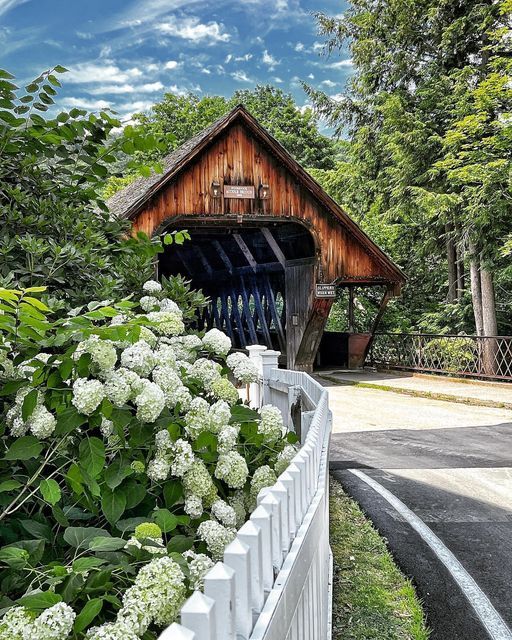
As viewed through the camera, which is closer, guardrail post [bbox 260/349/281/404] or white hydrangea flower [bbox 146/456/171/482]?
white hydrangea flower [bbox 146/456/171/482]

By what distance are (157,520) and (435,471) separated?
5770mm

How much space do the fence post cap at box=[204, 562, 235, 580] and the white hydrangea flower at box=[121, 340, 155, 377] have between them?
1.27 metres

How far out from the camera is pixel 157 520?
2.03m

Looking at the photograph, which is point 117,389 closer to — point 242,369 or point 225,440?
point 225,440

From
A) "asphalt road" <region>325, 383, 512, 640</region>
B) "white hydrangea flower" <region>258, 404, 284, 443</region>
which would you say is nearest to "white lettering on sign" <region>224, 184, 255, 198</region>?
"asphalt road" <region>325, 383, 512, 640</region>

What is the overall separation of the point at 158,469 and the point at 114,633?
2.89ft

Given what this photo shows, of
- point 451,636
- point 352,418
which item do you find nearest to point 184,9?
point 352,418

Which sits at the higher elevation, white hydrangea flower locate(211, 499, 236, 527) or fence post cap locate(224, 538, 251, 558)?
fence post cap locate(224, 538, 251, 558)

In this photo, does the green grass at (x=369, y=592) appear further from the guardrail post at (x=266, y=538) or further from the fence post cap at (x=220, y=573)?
the fence post cap at (x=220, y=573)

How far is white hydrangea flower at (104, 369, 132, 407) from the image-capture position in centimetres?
212

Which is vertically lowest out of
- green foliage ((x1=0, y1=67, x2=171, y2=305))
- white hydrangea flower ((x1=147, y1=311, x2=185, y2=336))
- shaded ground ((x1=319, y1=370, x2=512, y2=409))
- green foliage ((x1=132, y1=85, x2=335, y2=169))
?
shaded ground ((x1=319, y1=370, x2=512, y2=409))

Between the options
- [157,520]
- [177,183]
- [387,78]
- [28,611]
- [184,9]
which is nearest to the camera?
[28,611]

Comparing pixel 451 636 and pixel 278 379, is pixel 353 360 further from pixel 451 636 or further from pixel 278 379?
pixel 451 636

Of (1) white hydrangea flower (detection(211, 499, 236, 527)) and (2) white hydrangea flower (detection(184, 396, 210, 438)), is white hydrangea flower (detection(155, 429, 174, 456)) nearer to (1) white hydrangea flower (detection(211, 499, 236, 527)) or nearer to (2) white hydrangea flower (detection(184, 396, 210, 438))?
(2) white hydrangea flower (detection(184, 396, 210, 438))
